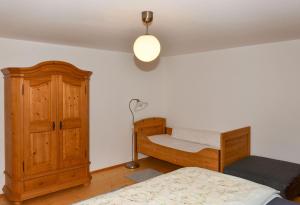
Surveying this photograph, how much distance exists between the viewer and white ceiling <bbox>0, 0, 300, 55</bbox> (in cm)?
205

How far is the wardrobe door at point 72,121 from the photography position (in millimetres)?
3410

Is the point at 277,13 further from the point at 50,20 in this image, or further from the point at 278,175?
the point at 50,20

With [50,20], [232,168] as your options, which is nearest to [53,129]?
[50,20]

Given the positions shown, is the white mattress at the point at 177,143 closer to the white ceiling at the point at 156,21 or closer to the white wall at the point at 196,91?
the white wall at the point at 196,91

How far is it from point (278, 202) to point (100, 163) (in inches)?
125

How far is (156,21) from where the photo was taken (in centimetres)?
253

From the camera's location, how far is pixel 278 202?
6.04 ft

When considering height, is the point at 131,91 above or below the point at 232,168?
above

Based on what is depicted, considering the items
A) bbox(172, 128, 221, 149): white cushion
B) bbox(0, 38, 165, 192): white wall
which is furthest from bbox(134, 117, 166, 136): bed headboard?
bbox(172, 128, 221, 149): white cushion

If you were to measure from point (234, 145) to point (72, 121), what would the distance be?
8.13 feet

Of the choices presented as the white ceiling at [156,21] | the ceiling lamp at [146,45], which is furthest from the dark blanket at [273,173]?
the ceiling lamp at [146,45]

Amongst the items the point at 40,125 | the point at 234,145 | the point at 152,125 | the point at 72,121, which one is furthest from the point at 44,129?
the point at 234,145

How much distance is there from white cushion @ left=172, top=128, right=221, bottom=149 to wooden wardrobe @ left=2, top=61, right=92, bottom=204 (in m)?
1.85

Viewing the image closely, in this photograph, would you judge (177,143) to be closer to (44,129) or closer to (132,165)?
(132,165)
